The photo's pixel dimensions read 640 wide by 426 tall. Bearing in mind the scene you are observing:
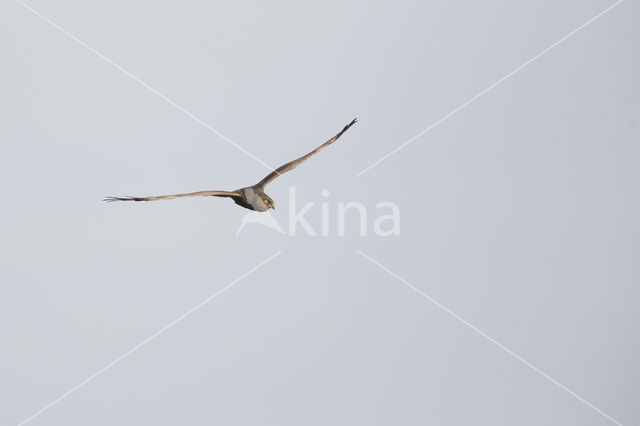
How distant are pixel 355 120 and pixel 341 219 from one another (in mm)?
3220

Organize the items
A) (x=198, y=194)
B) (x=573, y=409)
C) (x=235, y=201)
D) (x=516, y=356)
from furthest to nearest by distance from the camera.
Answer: (x=573, y=409) → (x=516, y=356) → (x=235, y=201) → (x=198, y=194)

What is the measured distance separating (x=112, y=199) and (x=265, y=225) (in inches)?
258

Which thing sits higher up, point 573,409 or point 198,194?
point 198,194

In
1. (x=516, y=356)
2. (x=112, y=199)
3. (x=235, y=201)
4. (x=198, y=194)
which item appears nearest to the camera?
(x=112, y=199)

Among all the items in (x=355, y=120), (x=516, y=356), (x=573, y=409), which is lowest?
(x=573, y=409)

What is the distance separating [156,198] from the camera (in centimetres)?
3744

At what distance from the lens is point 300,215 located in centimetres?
3991

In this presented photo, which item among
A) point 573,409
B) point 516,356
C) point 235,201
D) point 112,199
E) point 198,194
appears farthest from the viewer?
point 573,409

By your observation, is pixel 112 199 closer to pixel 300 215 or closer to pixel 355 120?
pixel 300 215

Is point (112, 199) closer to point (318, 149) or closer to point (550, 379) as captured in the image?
point (318, 149)

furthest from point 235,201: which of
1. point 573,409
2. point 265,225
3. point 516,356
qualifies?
point 573,409

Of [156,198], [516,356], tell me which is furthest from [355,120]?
[516,356]

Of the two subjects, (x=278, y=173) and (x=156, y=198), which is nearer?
(x=156, y=198)

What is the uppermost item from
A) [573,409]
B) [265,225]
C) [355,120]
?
[355,120]
